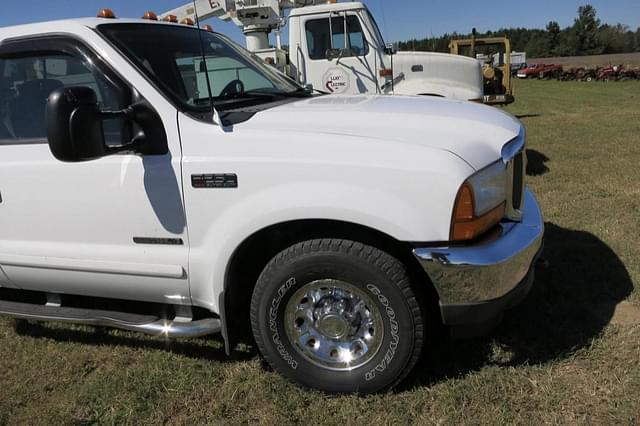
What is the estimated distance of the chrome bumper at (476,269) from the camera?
233cm

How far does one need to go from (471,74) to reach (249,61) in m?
5.67

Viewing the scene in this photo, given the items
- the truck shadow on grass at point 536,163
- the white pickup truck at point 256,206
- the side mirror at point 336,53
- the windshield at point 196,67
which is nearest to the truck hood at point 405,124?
the white pickup truck at point 256,206

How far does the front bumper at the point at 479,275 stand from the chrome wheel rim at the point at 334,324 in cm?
35

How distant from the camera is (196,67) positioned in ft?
10.3

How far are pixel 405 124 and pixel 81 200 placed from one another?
66.0 inches

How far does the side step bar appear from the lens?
2.83 metres

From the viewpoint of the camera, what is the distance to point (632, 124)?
11.8 metres

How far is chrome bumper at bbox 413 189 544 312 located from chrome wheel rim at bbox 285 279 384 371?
0.35 metres

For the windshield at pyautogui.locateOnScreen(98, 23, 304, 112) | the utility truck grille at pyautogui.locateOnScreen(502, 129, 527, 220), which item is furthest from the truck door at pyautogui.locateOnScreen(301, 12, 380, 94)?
the utility truck grille at pyautogui.locateOnScreen(502, 129, 527, 220)

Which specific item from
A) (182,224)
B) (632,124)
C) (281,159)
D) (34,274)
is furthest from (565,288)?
(632,124)

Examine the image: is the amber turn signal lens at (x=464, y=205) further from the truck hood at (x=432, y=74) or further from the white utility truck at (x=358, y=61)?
the truck hood at (x=432, y=74)

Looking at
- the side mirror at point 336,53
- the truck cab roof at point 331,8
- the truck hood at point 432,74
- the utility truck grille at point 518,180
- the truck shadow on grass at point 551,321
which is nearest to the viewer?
the utility truck grille at point 518,180

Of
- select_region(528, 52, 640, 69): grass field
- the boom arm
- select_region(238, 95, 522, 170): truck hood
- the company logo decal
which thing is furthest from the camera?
select_region(528, 52, 640, 69): grass field

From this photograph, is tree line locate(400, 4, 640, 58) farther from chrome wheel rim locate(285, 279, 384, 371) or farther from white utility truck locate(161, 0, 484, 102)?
chrome wheel rim locate(285, 279, 384, 371)
